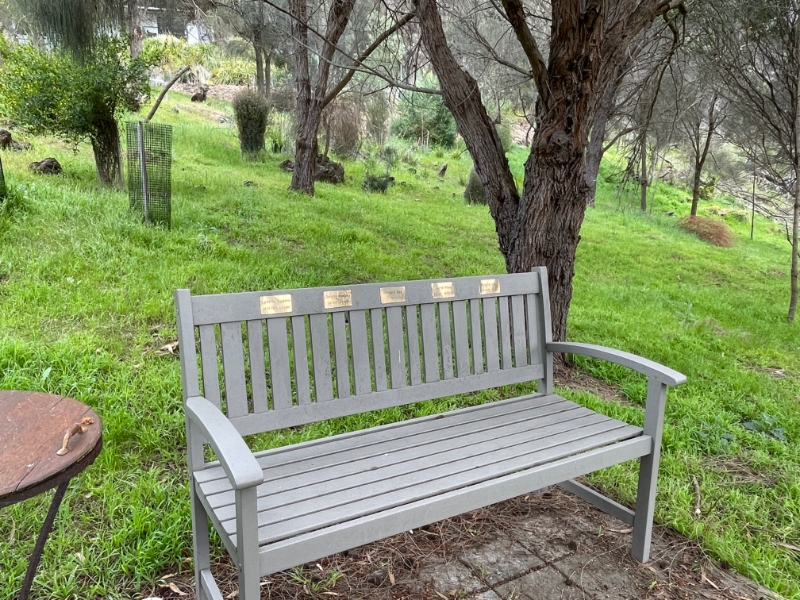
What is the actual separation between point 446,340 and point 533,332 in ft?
1.75

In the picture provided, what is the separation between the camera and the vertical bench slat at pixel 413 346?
238 centimetres

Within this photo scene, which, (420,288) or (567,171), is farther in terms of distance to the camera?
(567,171)

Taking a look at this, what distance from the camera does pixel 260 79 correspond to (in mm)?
14656

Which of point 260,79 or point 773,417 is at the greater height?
point 260,79

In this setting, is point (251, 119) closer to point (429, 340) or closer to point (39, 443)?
point (429, 340)

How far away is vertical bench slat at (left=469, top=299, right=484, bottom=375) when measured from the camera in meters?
2.54

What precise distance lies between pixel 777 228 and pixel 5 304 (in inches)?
854

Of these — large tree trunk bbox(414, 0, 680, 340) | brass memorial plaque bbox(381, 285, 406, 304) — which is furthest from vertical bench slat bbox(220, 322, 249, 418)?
large tree trunk bbox(414, 0, 680, 340)

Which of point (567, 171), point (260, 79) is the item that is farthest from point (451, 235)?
point (260, 79)

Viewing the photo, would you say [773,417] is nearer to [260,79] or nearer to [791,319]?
[791,319]

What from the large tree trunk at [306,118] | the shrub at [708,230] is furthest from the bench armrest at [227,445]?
the shrub at [708,230]

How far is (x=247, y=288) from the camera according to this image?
14.4 feet

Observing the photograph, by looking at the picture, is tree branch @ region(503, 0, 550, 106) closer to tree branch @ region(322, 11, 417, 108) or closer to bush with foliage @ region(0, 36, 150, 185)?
tree branch @ region(322, 11, 417, 108)

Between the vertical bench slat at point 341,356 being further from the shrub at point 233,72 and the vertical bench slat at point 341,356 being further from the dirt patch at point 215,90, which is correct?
the shrub at point 233,72
